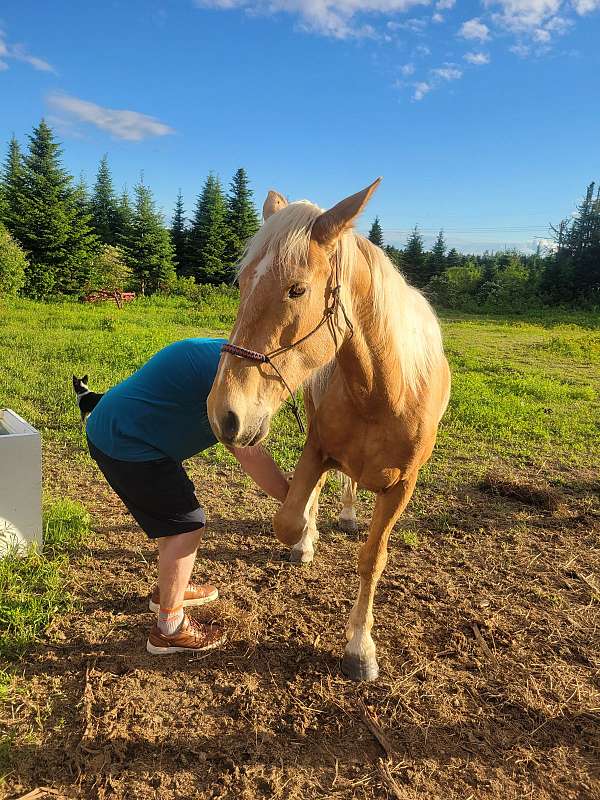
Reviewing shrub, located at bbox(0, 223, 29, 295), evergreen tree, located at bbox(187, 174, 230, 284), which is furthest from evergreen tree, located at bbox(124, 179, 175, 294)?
shrub, located at bbox(0, 223, 29, 295)

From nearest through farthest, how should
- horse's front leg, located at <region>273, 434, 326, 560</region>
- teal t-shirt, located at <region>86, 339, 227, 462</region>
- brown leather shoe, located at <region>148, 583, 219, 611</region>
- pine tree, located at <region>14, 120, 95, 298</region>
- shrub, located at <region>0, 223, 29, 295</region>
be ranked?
teal t-shirt, located at <region>86, 339, 227, 462</region> < horse's front leg, located at <region>273, 434, 326, 560</region> < brown leather shoe, located at <region>148, 583, 219, 611</region> < shrub, located at <region>0, 223, 29, 295</region> < pine tree, located at <region>14, 120, 95, 298</region>

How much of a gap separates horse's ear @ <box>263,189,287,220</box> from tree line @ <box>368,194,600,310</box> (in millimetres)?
30042

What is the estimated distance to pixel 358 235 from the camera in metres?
2.09

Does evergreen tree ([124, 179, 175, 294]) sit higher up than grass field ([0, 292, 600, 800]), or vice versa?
evergreen tree ([124, 179, 175, 294])

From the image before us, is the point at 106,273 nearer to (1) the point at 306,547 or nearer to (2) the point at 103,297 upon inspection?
(2) the point at 103,297

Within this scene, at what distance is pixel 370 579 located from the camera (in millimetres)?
2725

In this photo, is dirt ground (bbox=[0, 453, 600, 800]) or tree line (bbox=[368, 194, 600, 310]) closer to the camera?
dirt ground (bbox=[0, 453, 600, 800])

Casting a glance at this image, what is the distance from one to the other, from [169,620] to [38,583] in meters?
1.00

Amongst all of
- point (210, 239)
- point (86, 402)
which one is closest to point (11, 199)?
point (210, 239)

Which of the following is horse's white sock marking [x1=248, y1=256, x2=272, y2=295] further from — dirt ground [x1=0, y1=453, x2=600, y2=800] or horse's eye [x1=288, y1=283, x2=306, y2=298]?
dirt ground [x1=0, y1=453, x2=600, y2=800]

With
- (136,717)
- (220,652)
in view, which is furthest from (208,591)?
(136,717)

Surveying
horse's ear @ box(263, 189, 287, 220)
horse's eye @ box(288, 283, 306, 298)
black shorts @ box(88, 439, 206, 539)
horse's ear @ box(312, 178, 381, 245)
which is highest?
horse's ear @ box(263, 189, 287, 220)

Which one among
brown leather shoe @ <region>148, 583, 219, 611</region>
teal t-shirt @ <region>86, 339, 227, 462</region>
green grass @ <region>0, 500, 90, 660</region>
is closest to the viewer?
teal t-shirt @ <region>86, 339, 227, 462</region>

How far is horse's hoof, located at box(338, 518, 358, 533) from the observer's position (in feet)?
13.6
